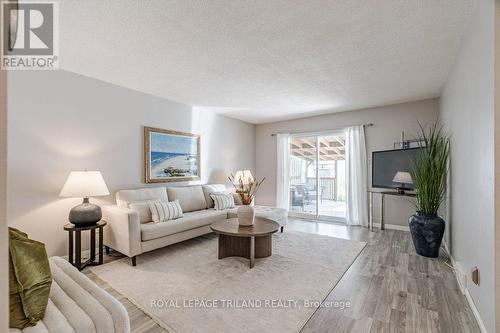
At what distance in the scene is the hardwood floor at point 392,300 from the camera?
5.60 ft

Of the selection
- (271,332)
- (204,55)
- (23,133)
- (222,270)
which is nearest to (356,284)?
(271,332)

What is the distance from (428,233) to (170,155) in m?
4.13

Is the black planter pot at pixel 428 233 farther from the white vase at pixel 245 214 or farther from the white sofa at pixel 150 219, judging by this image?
the white vase at pixel 245 214

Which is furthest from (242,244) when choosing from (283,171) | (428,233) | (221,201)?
(283,171)

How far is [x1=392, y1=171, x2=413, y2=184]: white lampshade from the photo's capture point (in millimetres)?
3850

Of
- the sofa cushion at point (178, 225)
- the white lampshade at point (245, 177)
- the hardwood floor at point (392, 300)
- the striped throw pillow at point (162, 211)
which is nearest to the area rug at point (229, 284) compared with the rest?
the hardwood floor at point (392, 300)

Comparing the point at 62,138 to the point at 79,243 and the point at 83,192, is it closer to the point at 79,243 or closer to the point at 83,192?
the point at 83,192

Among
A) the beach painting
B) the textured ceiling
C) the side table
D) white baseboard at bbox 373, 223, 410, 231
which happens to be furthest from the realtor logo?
white baseboard at bbox 373, 223, 410, 231

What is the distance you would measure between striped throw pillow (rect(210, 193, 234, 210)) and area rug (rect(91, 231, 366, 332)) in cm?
87

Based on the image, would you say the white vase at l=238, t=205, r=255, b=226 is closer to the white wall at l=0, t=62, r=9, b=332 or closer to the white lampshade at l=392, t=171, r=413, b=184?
the white wall at l=0, t=62, r=9, b=332

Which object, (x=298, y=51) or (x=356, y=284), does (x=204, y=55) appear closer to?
(x=298, y=51)

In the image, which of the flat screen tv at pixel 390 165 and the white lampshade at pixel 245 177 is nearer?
the flat screen tv at pixel 390 165

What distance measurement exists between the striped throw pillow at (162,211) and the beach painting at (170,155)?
0.77 metres

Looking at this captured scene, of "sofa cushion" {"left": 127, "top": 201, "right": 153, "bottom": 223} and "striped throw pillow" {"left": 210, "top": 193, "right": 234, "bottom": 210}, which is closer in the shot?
"sofa cushion" {"left": 127, "top": 201, "right": 153, "bottom": 223}
